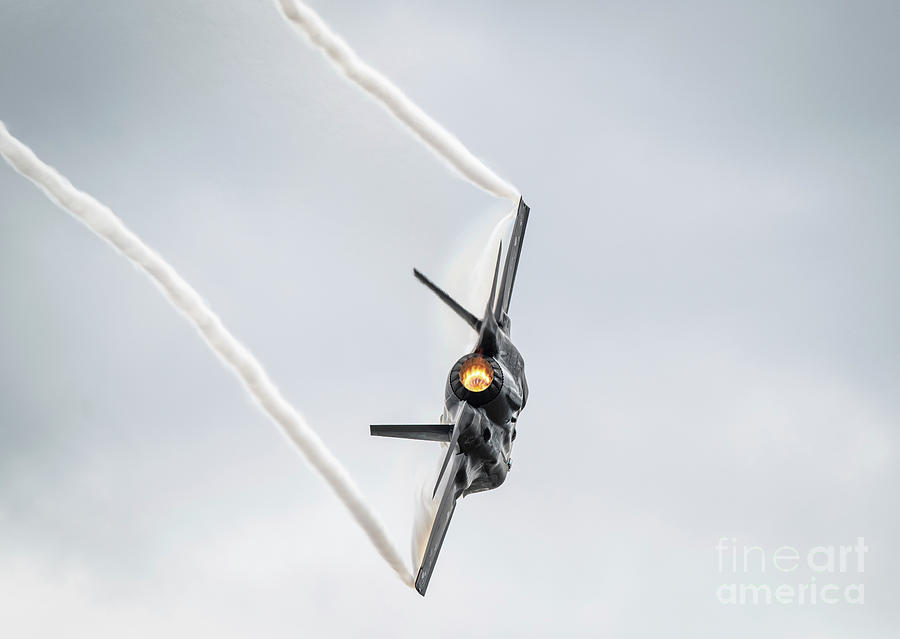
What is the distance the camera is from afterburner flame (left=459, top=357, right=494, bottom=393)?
36781 millimetres

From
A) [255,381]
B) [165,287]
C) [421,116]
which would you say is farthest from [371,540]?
[421,116]

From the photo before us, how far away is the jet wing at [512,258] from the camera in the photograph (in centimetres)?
4222

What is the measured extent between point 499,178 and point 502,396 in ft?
32.8

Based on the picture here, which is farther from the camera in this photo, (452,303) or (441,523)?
(452,303)

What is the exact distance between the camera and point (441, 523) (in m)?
36.1

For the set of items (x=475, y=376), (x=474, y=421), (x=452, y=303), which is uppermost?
(x=452, y=303)

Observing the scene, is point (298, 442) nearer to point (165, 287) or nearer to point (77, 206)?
point (165, 287)

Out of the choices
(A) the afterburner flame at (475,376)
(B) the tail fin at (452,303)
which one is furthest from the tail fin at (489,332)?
(B) the tail fin at (452,303)

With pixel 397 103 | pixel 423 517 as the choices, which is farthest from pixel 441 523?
pixel 397 103

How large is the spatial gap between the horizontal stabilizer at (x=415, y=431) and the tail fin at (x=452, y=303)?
17.5 ft

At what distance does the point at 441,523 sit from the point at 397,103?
15.9m

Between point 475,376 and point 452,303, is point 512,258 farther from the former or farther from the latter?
point 475,376

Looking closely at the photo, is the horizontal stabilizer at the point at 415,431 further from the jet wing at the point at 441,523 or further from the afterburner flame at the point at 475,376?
the afterburner flame at the point at 475,376

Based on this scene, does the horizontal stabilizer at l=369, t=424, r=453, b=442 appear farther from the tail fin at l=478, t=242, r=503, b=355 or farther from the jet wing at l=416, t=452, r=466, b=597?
the tail fin at l=478, t=242, r=503, b=355
